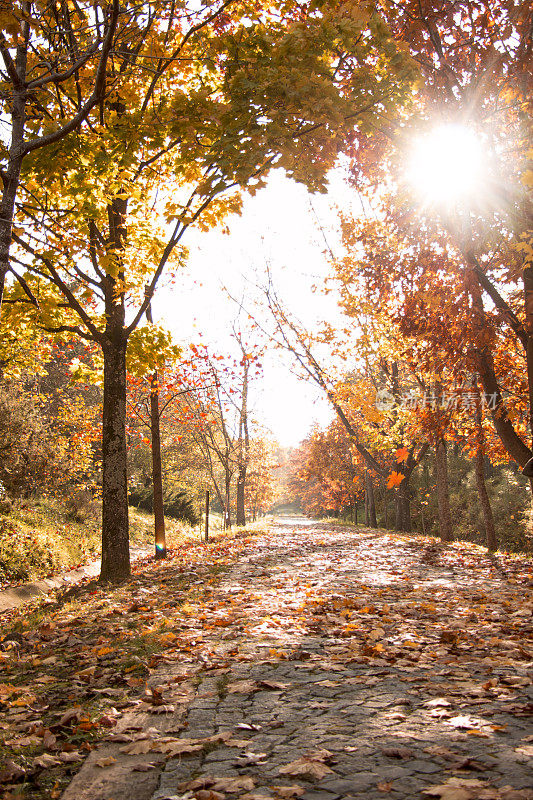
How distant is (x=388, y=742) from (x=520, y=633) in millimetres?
2644

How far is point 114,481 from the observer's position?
8.12m

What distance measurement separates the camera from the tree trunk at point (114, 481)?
8.04 m

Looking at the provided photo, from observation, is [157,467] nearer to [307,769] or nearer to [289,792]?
[307,769]

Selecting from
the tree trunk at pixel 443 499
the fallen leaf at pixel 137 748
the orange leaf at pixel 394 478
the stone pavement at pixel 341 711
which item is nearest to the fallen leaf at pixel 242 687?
the stone pavement at pixel 341 711

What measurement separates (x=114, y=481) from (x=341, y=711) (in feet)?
19.8

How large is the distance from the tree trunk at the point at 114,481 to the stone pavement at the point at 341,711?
2.87 meters

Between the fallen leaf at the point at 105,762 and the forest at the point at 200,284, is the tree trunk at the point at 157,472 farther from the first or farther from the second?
the fallen leaf at the point at 105,762

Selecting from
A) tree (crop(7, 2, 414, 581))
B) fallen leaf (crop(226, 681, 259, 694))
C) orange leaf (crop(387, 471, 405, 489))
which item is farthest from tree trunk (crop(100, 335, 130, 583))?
orange leaf (crop(387, 471, 405, 489))

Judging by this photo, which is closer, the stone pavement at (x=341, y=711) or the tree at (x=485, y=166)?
the stone pavement at (x=341, y=711)

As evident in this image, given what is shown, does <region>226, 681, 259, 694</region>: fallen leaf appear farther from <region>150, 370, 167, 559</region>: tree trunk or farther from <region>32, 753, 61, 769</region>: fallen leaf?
<region>150, 370, 167, 559</region>: tree trunk

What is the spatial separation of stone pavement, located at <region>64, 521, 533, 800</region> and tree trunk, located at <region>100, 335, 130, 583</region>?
9.42ft

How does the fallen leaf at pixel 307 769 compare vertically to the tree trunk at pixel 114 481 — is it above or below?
below

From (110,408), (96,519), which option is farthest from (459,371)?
(96,519)

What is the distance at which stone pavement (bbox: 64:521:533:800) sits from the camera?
2.13m
